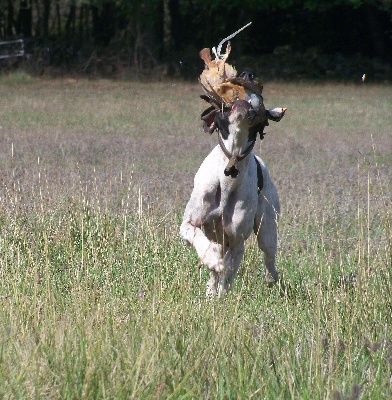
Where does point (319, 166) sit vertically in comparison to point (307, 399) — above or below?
below

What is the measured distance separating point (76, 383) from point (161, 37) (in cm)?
3420

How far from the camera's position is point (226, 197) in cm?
668

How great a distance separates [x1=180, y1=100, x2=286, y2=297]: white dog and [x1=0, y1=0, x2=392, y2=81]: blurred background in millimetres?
26178

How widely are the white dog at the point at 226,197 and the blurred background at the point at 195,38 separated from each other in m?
26.2

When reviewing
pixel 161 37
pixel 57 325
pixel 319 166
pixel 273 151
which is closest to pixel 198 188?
pixel 57 325

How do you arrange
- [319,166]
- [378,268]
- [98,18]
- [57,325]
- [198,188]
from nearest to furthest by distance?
[57,325] < [378,268] < [198,188] < [319,166] < [98,18]

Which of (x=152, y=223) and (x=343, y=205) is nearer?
(x=152, y=223)

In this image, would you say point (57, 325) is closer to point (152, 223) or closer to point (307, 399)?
point (307, 399)

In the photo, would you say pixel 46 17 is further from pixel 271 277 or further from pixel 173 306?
pixel 173 306

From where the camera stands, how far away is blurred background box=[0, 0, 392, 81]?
3459 cm

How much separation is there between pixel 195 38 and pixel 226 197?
34.0m

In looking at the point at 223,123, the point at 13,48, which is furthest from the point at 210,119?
the point at 13,48

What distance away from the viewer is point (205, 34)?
39781 millimetres

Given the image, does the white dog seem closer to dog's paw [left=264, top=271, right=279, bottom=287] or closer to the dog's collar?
the dog's collar
